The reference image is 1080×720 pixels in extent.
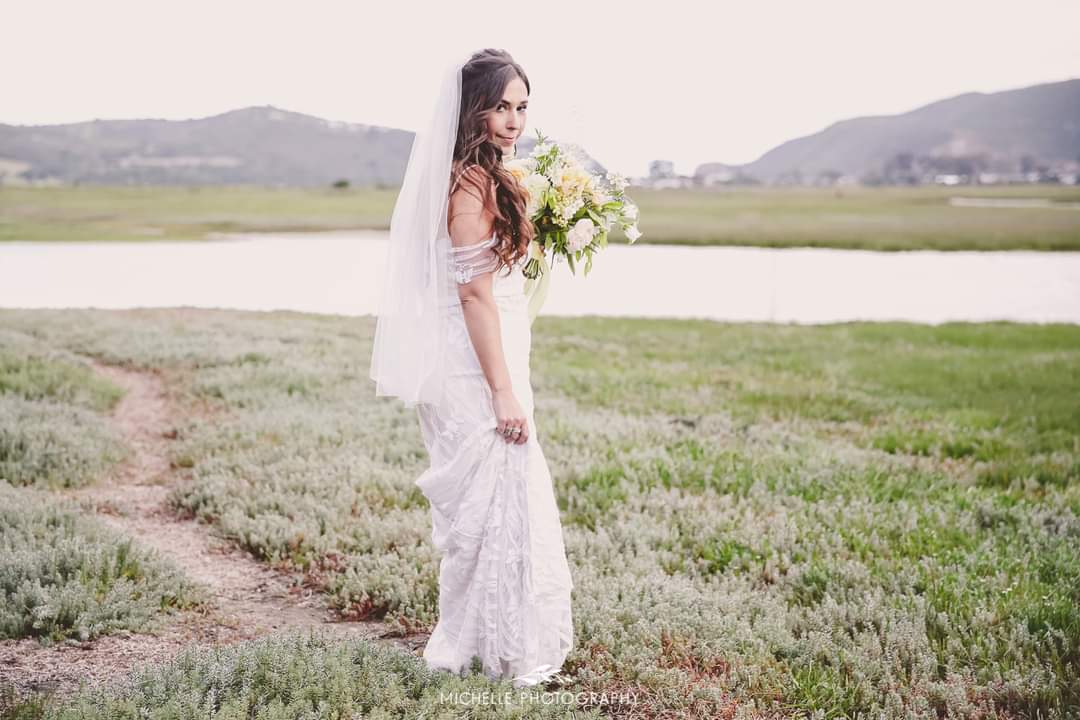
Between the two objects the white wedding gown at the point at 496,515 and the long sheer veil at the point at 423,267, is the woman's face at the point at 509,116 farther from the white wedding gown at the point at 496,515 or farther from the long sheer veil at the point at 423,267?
the white wedding gown at the point at 496,515

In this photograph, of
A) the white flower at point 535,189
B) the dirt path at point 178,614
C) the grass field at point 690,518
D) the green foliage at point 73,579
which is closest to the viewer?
the white flower at point 535,189

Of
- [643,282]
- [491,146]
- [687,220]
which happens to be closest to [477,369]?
[491,146]

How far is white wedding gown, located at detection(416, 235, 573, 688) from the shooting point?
450 cm

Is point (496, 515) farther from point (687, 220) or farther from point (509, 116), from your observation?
point (687, 220)

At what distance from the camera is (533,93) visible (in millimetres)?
4504

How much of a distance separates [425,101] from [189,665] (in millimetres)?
3504

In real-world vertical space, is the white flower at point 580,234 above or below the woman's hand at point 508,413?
above

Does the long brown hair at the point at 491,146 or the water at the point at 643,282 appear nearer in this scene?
the long brown hair at the point at 491,146

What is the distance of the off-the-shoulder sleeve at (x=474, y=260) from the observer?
4.22m

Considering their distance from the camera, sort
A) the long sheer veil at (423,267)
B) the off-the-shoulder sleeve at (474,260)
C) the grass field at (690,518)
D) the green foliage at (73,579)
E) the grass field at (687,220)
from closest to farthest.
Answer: the off-the-shoulder sleeve at (474,260), the long sheer veil at (423,267), the grass field at (690,518), the green foliage at (73,579), the grass field at (687,220)

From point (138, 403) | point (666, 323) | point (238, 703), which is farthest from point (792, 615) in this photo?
point (666, 323)

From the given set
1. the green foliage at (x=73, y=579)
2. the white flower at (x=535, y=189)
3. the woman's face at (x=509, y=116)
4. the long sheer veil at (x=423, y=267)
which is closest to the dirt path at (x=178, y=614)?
the green foliage at (x=73, y=579)

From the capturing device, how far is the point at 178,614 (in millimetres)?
5758

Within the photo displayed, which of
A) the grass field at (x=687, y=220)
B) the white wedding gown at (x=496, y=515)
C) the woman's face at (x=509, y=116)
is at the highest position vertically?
the grass field at (x=687, y=220)
